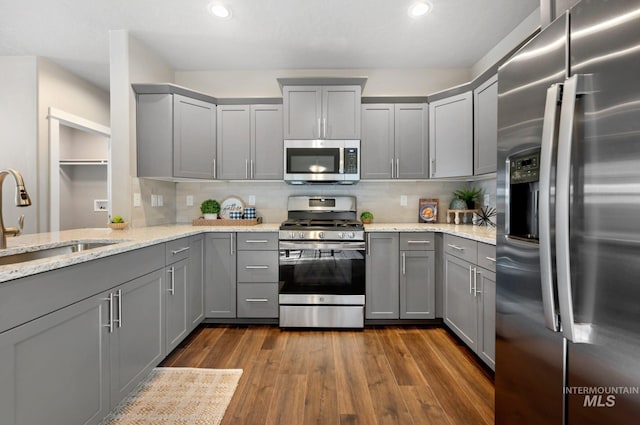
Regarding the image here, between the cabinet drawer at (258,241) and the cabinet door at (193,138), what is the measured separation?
83cm

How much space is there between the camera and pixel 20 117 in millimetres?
3279

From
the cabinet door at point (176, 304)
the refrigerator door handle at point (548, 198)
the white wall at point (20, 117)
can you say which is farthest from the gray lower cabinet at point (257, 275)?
the white wall at point (20, 117)

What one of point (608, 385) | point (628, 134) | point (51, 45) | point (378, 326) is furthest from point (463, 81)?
point (51, 45)

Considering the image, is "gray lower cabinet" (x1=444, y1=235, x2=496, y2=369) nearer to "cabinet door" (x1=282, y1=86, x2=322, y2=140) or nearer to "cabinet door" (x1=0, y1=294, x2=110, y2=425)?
"cabinet door" (x1=282, y1=86, x2=322, y2=140)

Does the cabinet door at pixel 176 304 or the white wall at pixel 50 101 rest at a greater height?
the white wall at pixel 50 101

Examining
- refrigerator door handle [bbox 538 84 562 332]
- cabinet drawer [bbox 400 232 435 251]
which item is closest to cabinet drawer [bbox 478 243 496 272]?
cabinet drawer [bbox 400 232 435 251]

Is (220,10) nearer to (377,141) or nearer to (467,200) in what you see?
(377,141)

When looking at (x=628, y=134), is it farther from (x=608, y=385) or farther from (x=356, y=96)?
(x=356, y=96)

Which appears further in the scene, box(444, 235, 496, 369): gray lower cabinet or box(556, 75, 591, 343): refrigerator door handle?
box(444, 235, 496, 369): gray lower cabinet

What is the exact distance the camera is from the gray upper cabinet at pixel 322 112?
3.07 meters

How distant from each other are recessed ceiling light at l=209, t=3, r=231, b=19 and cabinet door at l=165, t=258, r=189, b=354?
198 cm

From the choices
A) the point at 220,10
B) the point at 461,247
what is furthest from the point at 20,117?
the point at 461,247

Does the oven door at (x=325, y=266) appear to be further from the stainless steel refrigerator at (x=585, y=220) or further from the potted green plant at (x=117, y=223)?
the stainless steel refrigerator at (x=585, y=220)

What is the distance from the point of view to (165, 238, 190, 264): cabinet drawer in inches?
84.4
